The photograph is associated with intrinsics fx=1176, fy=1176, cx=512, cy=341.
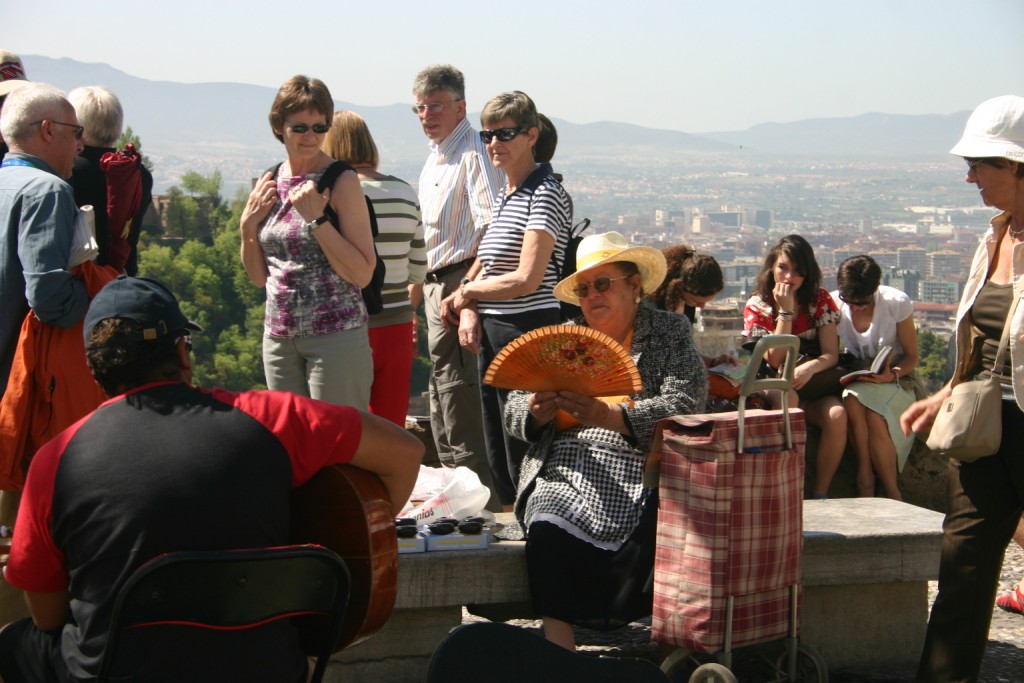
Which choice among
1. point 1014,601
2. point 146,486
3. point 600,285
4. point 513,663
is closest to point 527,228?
point 600,285

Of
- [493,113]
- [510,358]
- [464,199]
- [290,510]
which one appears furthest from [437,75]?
[290,510]

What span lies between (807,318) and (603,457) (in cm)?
243

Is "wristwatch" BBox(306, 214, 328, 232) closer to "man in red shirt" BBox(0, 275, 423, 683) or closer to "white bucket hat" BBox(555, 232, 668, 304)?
"white bucket hat" BBox(555, 232, 668, 304)

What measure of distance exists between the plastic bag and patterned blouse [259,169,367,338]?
2.66 ft

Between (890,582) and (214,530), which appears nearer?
(214,530)

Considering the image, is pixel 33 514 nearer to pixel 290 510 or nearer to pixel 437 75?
pixel 290 510

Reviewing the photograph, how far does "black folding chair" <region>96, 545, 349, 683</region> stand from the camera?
2234mm

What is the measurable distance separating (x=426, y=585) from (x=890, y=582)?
164cm

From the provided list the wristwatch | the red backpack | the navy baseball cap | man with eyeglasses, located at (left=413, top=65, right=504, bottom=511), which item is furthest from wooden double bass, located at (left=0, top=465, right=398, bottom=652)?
man with eyeglasses, located at (left=413, top=65, right=504, bottom=511)

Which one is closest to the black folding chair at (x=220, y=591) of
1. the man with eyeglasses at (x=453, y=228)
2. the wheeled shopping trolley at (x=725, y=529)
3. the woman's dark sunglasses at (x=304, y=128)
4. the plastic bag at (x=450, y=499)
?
the wheeled shopping trolley at (x=725, y=529)

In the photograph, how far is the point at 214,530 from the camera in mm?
2371

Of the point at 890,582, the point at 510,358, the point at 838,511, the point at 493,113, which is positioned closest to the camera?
the point at 510,358

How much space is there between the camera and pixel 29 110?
4.09 metres

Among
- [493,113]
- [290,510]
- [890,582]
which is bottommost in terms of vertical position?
[890,582]
